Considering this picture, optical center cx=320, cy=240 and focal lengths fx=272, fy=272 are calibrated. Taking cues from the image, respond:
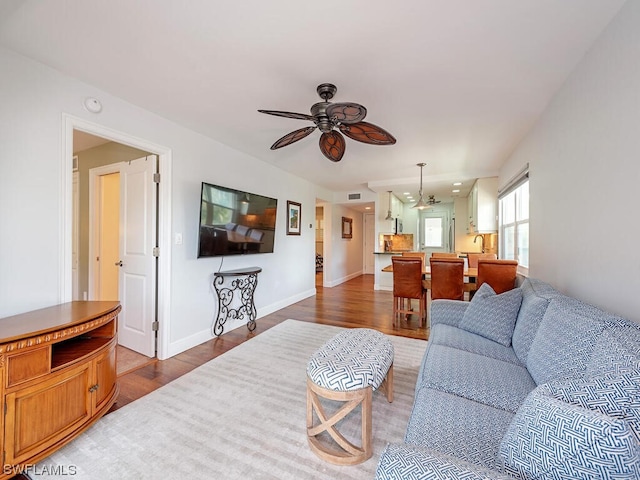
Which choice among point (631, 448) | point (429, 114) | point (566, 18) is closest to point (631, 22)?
point (566, 18)

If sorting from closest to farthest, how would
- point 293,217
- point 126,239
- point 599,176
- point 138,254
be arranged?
point 599,176 < point 138,254 < point 126,239 < point 293,217

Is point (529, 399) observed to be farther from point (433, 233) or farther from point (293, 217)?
point (433, 233)

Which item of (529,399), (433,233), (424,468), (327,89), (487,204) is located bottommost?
(424,468)

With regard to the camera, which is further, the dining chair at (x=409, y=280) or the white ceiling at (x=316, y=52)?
the dining chair at (x=409, y=280)

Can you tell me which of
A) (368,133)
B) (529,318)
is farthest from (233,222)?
(529,318)

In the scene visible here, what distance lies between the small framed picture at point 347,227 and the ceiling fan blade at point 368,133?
537cm

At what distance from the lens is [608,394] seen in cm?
77

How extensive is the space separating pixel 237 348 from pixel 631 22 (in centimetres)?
377

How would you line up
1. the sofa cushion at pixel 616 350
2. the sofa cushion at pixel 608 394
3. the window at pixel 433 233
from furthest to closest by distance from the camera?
1. the window at pixel 433 233
2. the sofa cushion at pixel 616 350
3. the sofa cushion at pixel 608 394

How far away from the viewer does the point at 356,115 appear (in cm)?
185

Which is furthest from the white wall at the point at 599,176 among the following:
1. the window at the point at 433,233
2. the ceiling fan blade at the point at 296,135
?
the window at the point at 433,233

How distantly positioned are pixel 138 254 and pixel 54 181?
44.2 inches

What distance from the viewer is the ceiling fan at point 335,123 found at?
5.96 ft

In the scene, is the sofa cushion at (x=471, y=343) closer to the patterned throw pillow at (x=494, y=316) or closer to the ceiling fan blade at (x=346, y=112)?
the patterned throw pillow at (x=494, y=316)
